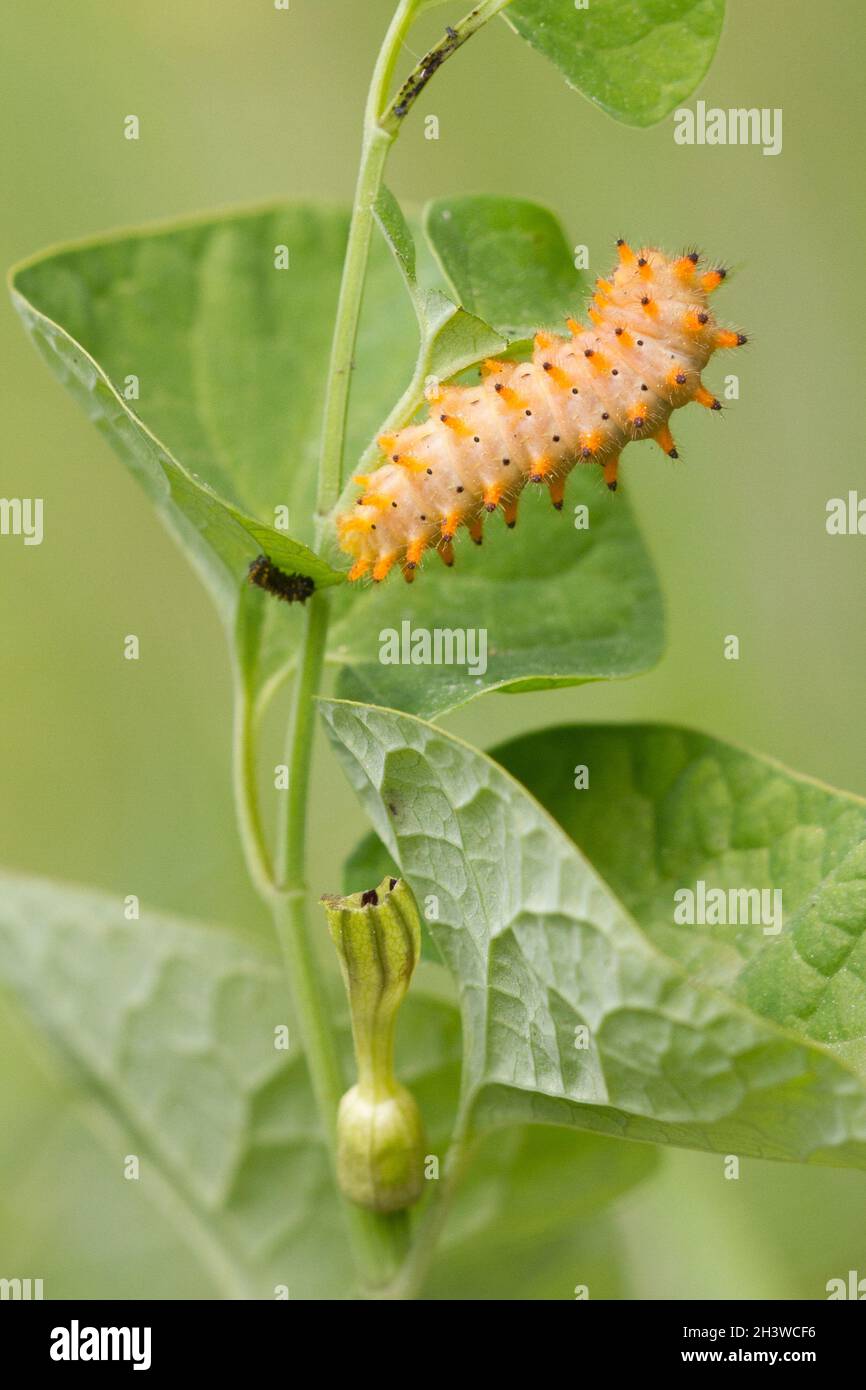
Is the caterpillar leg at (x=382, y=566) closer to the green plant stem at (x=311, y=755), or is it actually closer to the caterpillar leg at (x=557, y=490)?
the green plant stem at (x=311, y=755)

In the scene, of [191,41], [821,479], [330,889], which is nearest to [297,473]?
[330,889]

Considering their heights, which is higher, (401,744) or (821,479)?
(821,479)

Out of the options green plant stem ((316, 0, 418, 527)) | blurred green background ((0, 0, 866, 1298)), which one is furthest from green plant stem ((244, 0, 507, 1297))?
blurred green background ((0, 0, 866, 1298))

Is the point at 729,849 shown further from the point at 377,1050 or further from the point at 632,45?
the point at 632,45

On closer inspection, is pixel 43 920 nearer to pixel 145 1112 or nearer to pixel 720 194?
pixel 145 1112
